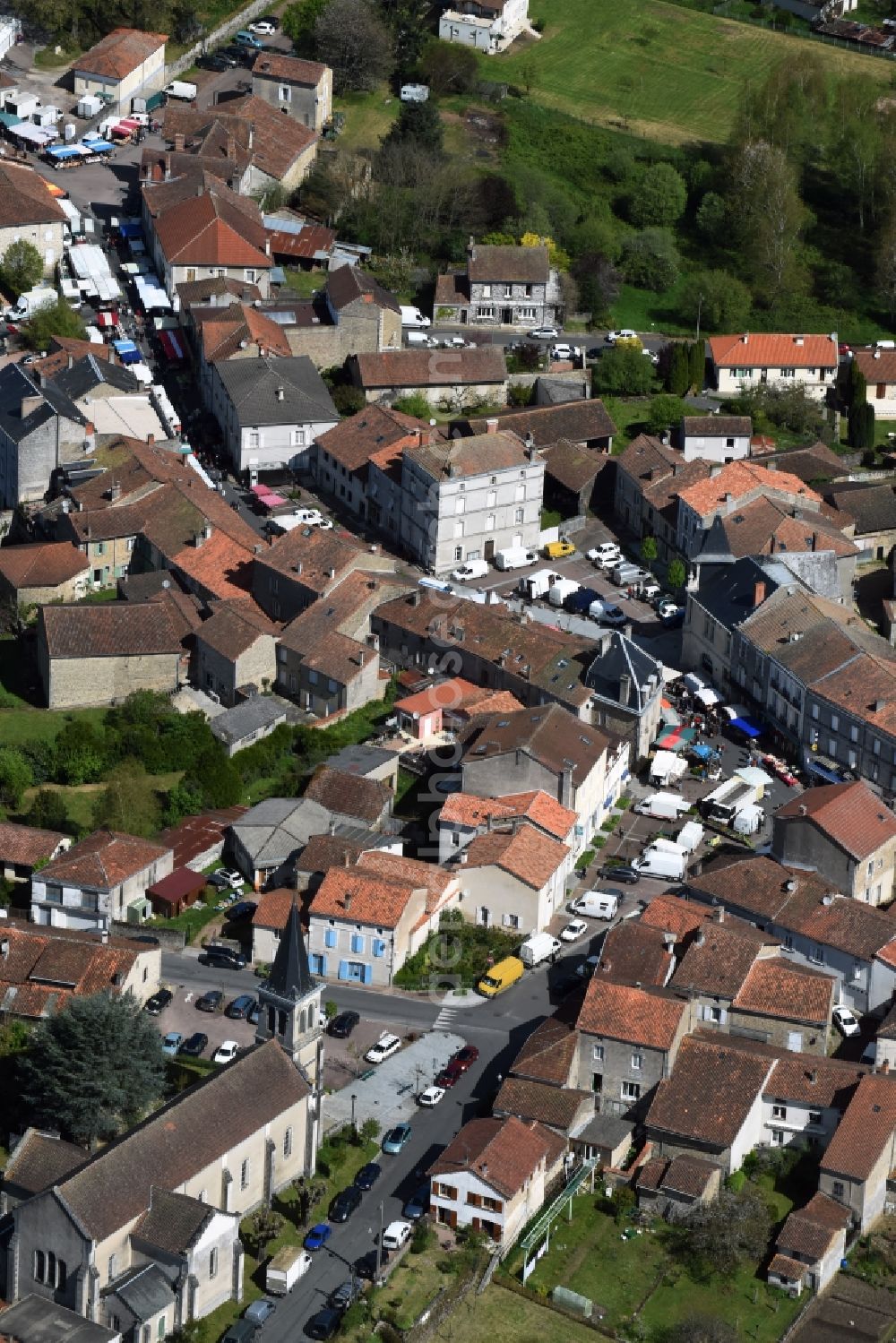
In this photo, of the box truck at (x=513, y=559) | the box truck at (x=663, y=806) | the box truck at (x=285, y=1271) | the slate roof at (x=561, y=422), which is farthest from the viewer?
the slate roof at (x=561, y=422)

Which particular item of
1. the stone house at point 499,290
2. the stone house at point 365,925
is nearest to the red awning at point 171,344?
the stone house at point 499,290

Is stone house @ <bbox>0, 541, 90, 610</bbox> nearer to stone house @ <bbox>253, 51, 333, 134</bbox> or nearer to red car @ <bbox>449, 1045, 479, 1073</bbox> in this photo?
red car @ <bbox>449, 1045, 479, 1073</bbox>

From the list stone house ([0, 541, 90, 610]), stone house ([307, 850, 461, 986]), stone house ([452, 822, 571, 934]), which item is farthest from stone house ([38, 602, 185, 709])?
stone house ([452, 822, 571, 934])

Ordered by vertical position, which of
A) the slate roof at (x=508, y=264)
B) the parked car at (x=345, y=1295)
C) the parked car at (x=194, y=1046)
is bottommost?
the parked car at (x=194, y=1046)

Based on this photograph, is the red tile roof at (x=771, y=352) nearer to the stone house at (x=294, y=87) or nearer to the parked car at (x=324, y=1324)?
the stone house at (x=294, y=87)

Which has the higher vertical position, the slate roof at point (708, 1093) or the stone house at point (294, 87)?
the stone house at point (294, 87)

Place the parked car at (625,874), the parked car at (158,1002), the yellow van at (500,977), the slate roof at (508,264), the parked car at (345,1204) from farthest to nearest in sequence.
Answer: the slate roof at (508,264) → the parked car at (625,874) → the yellow van at (500,977) → the parked car at (158,1002) → the parked car at (345,1204)

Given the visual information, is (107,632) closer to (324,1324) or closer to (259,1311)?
(259,1311)
